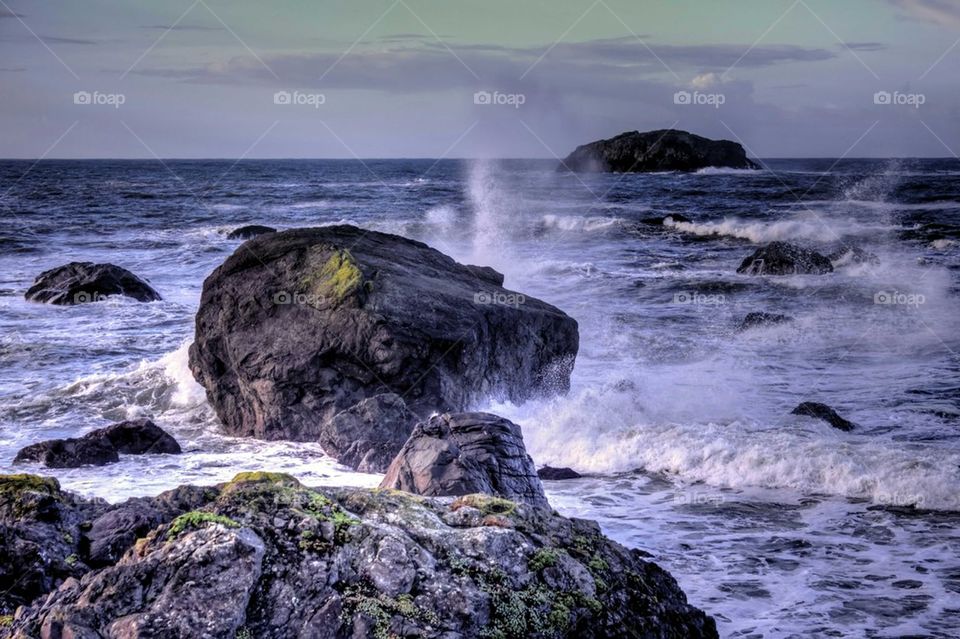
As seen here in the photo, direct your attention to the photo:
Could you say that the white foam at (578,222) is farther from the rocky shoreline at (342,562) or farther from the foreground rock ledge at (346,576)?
the foreground rock ledge at (346,576)

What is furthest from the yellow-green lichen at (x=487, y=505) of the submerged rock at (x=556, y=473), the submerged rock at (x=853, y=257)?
the submerged rock at (x=853, y=257)

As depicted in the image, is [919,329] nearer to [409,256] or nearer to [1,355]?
[409,256]

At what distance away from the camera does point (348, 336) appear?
13000 millimetres

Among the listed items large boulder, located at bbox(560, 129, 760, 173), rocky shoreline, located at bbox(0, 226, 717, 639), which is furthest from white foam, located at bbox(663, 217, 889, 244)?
large boulder, located at bbox(560, 129, 760, 173)

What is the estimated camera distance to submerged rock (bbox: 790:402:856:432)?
1397 centimetres

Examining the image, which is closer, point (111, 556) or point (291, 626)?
point (291, 626)

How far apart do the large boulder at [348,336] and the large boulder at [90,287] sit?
11469mm

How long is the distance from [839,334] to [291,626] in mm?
18616

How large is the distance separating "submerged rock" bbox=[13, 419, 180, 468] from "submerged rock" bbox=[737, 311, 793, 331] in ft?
45.8

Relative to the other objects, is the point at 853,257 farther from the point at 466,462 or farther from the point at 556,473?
the point at 466,462

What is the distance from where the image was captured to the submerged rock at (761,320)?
21656 millimetres

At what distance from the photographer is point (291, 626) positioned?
205 inches

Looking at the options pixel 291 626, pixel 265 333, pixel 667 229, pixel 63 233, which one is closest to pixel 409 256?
pixel 265 333

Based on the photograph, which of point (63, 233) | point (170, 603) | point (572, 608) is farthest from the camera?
point (63, 233)
